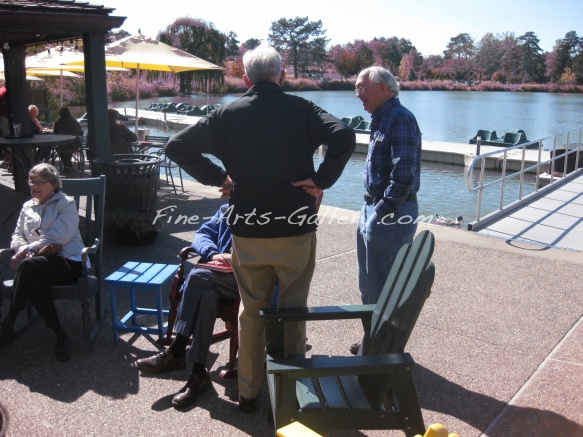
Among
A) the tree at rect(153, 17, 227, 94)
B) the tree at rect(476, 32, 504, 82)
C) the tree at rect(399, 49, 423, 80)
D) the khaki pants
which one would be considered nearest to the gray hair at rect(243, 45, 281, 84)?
the khaki pants

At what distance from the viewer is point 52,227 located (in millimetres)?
3928

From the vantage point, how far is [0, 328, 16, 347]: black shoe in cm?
384

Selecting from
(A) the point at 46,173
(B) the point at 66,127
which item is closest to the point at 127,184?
(A) the point at 46,173

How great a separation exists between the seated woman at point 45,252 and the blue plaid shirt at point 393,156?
75.8 inches

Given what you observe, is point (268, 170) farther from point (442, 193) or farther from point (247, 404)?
point (442, 193)

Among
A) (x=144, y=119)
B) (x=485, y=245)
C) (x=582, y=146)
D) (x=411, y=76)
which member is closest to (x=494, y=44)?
(x=411, y=76)

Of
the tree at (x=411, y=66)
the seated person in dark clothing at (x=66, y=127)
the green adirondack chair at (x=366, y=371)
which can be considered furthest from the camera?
the tree at (x=411, y=66)

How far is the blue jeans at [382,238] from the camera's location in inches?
139

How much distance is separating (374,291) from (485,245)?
3.41 m

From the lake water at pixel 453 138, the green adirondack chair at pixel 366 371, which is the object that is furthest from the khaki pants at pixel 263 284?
the lake water at pixel 453 138

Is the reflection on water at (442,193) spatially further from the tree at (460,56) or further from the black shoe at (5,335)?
the tree at (460,56)

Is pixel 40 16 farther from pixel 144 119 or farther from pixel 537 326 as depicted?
pixel 144 119

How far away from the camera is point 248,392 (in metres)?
3.13

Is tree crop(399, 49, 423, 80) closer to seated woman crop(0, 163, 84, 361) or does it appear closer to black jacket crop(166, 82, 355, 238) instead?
seated woman crop(0, 163, 84, 361)
